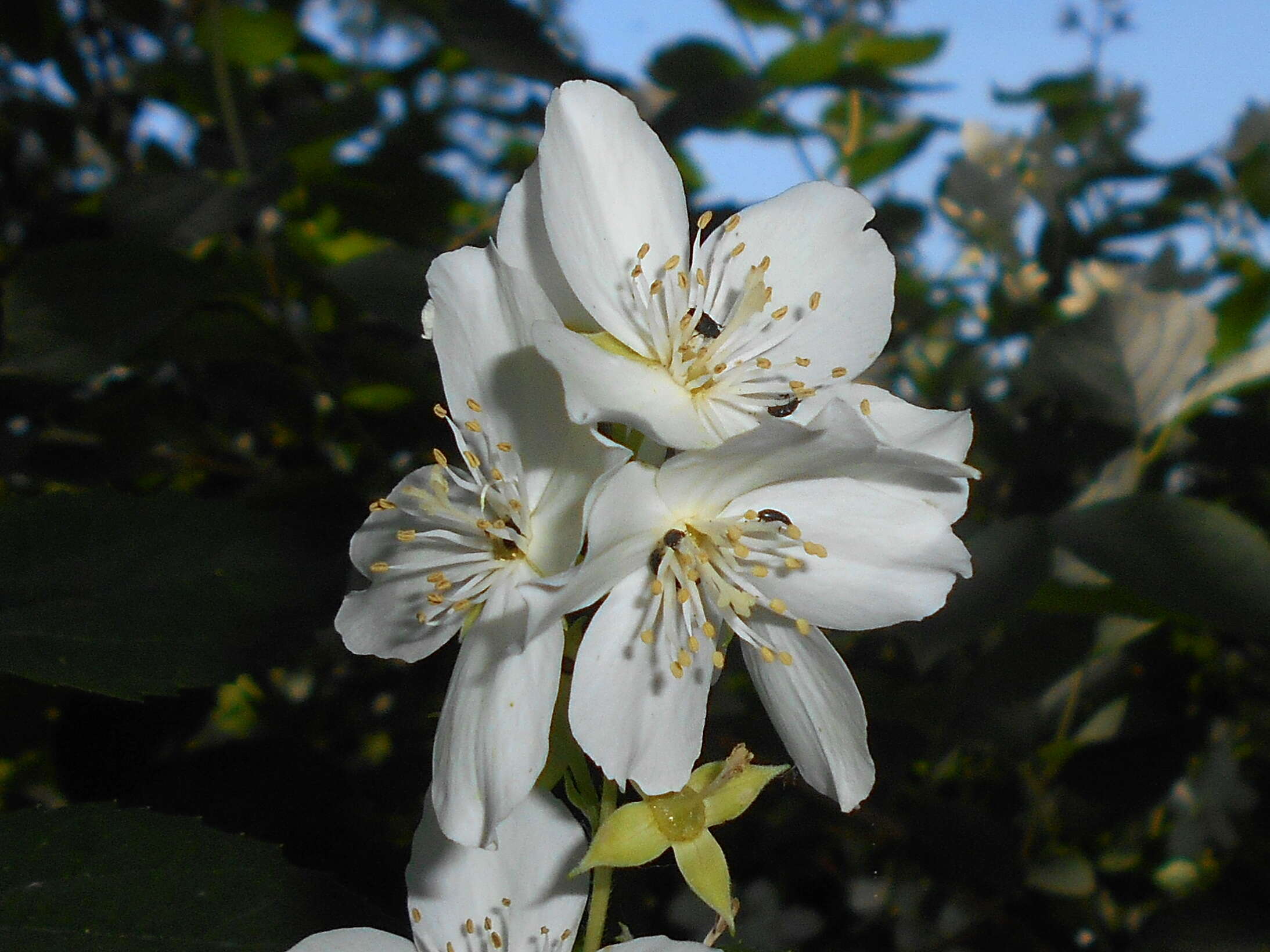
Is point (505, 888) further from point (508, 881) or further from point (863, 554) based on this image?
point (863, 554)

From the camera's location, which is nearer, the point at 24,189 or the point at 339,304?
the point at 339,304

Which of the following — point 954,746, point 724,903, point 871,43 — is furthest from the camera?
point 871,43

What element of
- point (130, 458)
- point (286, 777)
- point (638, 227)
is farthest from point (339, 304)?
point (638, 227)

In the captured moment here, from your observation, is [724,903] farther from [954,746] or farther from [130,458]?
[130,458]

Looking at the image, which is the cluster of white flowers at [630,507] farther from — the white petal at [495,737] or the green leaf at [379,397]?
the green leaf at [379,397]

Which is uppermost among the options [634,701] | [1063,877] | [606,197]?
[606,197]

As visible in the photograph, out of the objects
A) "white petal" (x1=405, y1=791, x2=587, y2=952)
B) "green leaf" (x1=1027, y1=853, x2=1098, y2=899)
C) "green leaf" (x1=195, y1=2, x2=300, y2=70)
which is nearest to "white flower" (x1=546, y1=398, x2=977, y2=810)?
"white petal" (x1=405, y1=791, x2=587, y2=952)

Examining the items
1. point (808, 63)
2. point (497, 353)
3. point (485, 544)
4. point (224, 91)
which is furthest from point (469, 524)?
point (224, 91)
